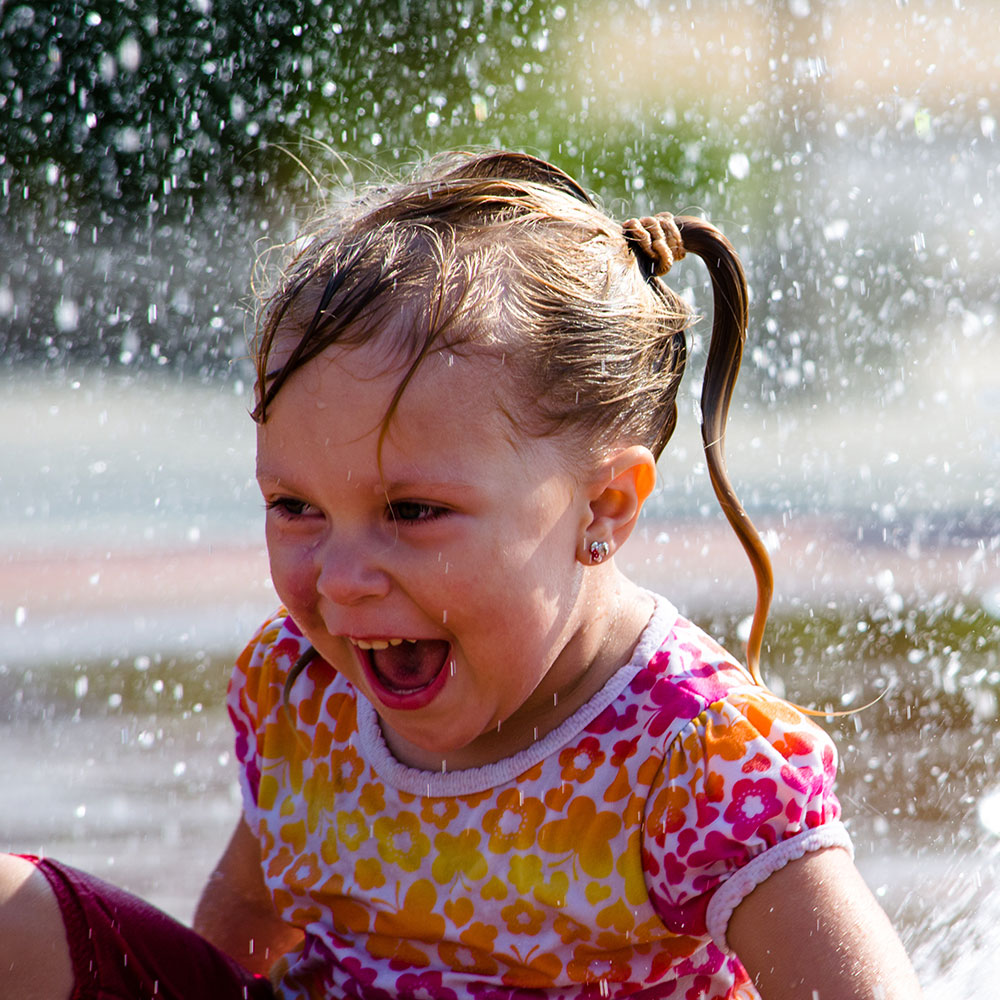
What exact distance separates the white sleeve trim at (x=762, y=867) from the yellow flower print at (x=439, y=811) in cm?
32

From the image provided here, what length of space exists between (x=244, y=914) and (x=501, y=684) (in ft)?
2.07

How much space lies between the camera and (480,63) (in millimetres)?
6906

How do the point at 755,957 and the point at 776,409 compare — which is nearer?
the point at 755,957

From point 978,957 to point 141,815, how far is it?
5.13 feet

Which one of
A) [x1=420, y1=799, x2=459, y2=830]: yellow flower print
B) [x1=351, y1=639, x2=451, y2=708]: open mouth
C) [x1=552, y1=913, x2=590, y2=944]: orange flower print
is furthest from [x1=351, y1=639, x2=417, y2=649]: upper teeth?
[x1=552, y1=913, x2=590, y2=944]: orange flower print

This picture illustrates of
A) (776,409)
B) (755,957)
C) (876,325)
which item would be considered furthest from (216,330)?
(755,957)

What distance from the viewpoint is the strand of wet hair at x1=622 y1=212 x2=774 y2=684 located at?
1.59 m

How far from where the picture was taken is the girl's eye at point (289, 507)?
1.37 m

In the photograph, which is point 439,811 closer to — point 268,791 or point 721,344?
point 268,791

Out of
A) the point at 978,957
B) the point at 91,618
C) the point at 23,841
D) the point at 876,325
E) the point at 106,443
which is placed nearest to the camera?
the point at 978,957

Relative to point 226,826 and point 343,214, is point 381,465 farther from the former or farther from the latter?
point 226,826

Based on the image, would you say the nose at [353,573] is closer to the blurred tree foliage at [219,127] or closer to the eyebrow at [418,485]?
the eyebrow at [418,485]

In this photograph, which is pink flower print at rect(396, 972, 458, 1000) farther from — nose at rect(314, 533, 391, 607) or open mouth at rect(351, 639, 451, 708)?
nose at rect(314, 533, 391, 607)

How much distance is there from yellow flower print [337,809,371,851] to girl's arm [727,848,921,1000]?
445 millimetres
